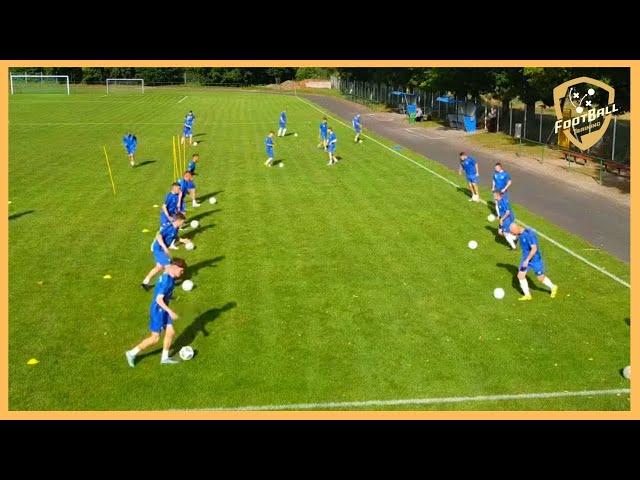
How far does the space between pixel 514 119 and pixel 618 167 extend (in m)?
19.4

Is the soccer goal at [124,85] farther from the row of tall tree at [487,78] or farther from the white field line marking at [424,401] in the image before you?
the white field line marking at [424,401]

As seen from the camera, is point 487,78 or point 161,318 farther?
point 487,78

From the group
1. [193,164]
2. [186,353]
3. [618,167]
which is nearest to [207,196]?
[193,164]

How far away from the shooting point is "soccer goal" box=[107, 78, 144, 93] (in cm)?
10031

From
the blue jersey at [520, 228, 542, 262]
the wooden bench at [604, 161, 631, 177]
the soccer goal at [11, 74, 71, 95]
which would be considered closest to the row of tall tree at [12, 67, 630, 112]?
the soccer goal at [11, 74, 71, 95]

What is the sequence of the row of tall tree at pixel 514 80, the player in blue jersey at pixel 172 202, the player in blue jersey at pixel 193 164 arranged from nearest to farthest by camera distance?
1. the player in blue jersey at pixel 172 202
2. the player in blue jersey at pixel 193 164
3. the row of tall tree at pixel 514 80

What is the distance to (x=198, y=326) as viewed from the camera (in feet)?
43.4

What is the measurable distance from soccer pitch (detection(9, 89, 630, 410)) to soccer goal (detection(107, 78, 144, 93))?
7847cm

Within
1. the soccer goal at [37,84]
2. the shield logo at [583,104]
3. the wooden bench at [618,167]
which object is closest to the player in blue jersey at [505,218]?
the wooden bench at [618,167]

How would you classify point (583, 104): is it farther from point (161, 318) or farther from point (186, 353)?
point (161, 318)

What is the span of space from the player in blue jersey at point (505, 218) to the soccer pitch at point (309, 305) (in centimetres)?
39

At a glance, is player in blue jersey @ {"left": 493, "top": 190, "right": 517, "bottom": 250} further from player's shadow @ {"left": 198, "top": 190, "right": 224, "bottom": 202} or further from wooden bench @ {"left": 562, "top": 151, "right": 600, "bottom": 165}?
wooden bench @ {"left": 562, "top": 151, "right": 600, "bottom": 165}

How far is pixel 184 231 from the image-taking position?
2025 cm

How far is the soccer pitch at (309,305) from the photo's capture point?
10.8 m
